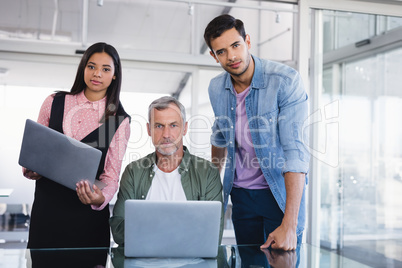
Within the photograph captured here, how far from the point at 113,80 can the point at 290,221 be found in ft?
3.06

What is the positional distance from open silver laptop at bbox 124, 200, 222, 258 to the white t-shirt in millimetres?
533

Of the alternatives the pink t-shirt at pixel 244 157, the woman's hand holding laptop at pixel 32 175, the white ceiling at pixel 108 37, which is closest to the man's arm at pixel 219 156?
the pink t-shirt at pixel 244 157

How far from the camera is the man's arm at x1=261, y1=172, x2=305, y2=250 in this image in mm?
1582

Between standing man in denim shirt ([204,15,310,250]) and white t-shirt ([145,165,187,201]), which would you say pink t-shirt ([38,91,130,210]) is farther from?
standing man in denim shirt ([204,15,310,250])

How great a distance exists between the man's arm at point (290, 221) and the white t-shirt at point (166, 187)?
1.55 feet

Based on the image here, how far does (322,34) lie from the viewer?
8.84ft

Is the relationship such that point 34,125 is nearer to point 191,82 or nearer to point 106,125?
point 106,125

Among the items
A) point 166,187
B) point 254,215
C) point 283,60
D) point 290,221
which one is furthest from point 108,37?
point 290,221

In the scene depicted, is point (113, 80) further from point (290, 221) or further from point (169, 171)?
point (290, 221)

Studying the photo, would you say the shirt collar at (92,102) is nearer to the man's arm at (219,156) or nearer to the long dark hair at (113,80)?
the long dark hair at (113,80)

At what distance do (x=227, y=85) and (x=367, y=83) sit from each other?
6.37 ft

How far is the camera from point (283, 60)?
4.87 m

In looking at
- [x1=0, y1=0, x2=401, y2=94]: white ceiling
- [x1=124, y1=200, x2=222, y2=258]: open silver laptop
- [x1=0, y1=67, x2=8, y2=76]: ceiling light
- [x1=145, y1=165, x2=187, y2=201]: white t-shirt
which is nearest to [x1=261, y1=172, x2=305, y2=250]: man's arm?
[x1=124, y1=200, x2=222, y2=258]: open silver laptop

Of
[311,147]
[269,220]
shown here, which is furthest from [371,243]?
[269,220]
